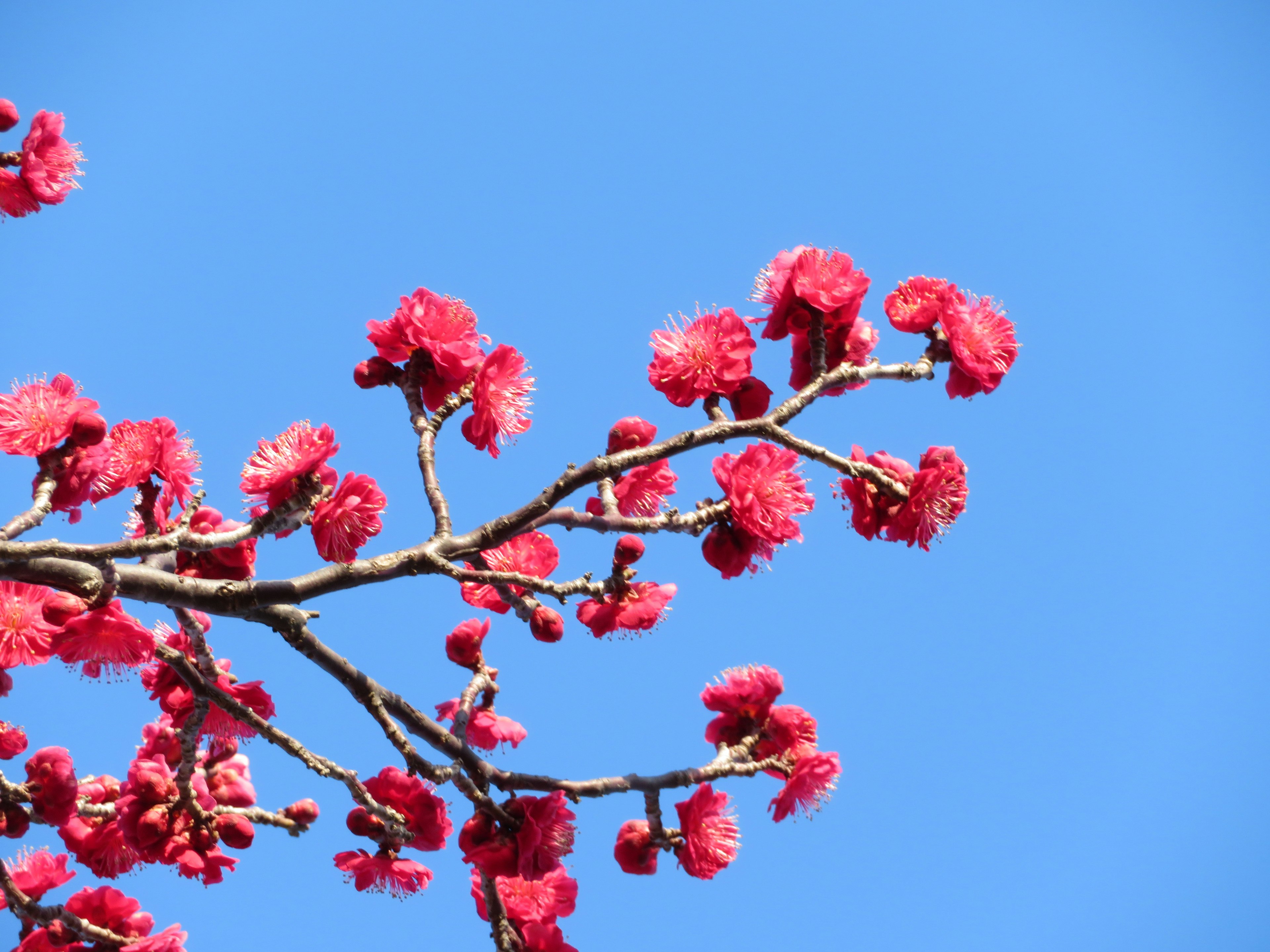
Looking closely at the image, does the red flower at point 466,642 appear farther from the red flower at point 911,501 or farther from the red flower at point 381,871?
the red flower at point 911,501

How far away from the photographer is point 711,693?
311 cm

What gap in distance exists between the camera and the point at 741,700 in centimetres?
309

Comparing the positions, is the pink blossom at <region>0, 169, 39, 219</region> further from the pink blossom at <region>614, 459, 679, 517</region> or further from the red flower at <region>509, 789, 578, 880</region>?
the red flower at <region>509, 789, 578, 880</region>

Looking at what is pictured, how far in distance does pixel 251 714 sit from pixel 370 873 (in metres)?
0.74

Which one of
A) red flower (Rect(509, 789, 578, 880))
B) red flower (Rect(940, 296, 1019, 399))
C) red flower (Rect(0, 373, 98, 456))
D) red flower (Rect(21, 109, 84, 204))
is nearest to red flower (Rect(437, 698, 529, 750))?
red flower (Rect(509, 789, 578, 880))

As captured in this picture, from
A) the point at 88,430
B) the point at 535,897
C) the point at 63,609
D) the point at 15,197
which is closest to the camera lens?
the point at 63,609

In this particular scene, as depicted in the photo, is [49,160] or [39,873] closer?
[39,873]

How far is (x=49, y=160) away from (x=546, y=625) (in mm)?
3639

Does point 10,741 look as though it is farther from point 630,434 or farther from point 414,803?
point 630,434

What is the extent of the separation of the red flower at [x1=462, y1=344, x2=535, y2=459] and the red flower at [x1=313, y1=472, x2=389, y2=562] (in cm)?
44

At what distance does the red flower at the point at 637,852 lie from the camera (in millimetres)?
2988

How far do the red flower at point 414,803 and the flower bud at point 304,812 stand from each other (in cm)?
91

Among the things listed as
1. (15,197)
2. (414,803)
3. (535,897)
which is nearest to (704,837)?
(535,897)

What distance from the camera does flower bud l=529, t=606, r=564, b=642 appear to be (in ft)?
10.4
